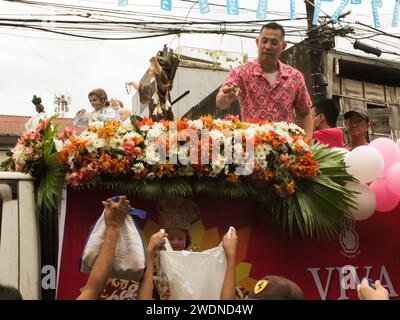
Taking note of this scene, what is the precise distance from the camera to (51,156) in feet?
9.86

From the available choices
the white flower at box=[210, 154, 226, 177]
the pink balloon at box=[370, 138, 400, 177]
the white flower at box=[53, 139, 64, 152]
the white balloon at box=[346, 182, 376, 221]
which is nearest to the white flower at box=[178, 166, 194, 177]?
the white flower at box=[210, 154, 226, 177]

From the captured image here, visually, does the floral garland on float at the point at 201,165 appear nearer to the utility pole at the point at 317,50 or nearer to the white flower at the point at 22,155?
the white flower at the point at 22,155

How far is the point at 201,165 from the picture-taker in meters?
3.11

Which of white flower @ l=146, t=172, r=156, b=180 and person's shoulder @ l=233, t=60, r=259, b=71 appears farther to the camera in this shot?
person's shoulder @ l=233, t=60, r=259, b=71

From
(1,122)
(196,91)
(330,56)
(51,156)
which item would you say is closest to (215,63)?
(196,91)

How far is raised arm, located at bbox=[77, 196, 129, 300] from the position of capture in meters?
2.38

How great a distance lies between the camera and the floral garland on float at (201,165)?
299 cm

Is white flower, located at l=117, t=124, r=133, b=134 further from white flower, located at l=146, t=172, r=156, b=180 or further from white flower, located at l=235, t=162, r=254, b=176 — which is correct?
white flower, located at l=235, t=162, r=254, b=176

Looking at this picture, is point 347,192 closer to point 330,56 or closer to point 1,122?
point 330,56

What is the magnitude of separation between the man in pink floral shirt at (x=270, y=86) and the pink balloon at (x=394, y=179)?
0.72 m

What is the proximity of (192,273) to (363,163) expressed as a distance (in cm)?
137

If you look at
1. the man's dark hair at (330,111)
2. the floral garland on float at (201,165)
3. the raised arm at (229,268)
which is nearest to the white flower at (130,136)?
the floral garland on float at (201,165)

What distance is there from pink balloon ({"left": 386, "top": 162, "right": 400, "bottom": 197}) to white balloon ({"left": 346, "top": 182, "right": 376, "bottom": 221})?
Result: 6.4 inches

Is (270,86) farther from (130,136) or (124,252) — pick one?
(124,252)
